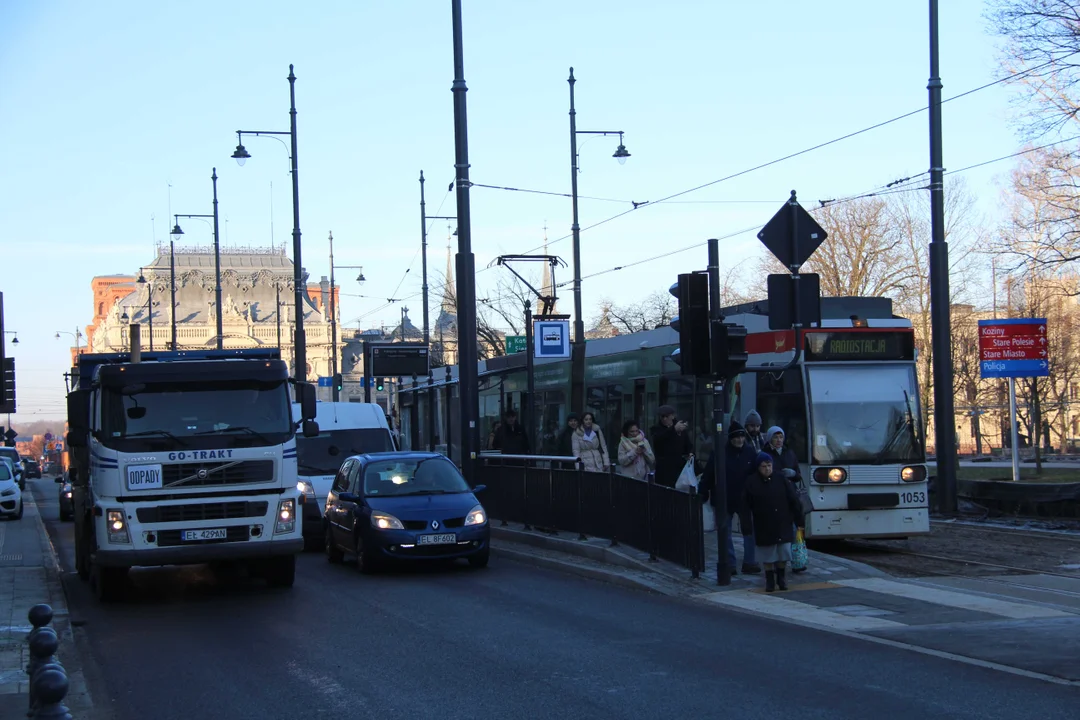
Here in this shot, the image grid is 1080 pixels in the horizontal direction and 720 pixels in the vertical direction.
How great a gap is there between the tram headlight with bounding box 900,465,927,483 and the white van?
8838 millimetres

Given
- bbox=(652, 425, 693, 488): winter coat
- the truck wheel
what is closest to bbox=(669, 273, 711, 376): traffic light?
bbox=(652, 425, 693, 488): winter coat

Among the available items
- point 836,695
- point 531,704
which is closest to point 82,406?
point 531,704

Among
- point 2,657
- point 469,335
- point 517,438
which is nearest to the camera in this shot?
point 2,657

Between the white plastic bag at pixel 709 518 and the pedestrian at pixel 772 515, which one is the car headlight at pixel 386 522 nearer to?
the pedestrian at pixel 772 515

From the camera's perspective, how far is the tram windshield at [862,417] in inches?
631

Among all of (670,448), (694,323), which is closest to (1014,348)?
(670,448)

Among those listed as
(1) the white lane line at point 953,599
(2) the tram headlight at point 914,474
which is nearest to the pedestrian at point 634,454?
(2) the tram headlight at point 914,474

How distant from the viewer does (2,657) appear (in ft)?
31.3

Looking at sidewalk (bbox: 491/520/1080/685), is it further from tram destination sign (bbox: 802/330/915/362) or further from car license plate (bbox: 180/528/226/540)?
car license plate (bbox: 180/528/226/540)

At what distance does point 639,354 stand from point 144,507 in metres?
10.0

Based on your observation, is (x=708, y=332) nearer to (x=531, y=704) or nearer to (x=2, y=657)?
(x=531, y=704)

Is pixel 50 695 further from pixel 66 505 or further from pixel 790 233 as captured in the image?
pixel 66 505

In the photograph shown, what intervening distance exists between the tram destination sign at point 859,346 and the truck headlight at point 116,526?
8677 mm

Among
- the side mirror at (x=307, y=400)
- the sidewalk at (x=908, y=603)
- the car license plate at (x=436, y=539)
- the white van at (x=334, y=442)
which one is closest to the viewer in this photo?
the sidewalk at (x=908, y=603)
